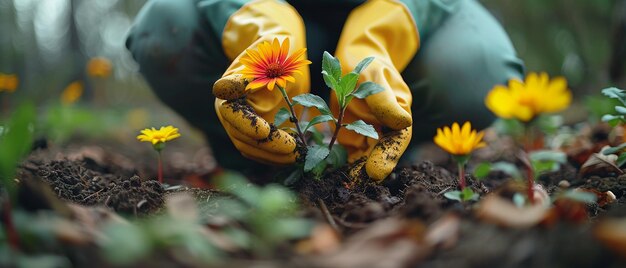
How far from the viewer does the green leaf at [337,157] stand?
125cm

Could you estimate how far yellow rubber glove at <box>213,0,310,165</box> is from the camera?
1.16 meters

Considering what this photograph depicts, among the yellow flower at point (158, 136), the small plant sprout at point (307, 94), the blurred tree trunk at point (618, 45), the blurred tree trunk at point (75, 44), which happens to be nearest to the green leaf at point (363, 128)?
the small plant sprout at point (307, 94)

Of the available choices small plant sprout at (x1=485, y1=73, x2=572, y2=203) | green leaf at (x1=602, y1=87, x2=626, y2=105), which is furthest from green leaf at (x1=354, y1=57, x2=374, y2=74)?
green leaf at (x1=602, y1=87, x2=626, y2=105)

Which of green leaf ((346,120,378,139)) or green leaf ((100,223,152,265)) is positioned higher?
green leaf ((100,223,152,265))

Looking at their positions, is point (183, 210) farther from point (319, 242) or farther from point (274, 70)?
point (274, 70)

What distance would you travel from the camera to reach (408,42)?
4.84 feet

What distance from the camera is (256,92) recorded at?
1.23 metres

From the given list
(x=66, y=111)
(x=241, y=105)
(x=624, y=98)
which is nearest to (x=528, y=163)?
(x=624, y=98)

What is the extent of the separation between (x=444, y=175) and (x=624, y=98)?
1.47 ft

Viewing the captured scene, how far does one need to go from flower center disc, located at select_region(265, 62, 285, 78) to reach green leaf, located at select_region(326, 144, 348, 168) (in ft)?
0.81

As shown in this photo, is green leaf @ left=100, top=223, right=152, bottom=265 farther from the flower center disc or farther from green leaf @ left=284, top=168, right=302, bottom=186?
green leaf @ left=284, top=168, right=302, bottom=186

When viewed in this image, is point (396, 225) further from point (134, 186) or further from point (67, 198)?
point (67, 198)

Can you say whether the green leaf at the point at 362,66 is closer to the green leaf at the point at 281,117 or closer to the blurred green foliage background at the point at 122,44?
the green leaf at the point at 281,117

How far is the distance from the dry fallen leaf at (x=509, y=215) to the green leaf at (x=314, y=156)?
0.45 m
